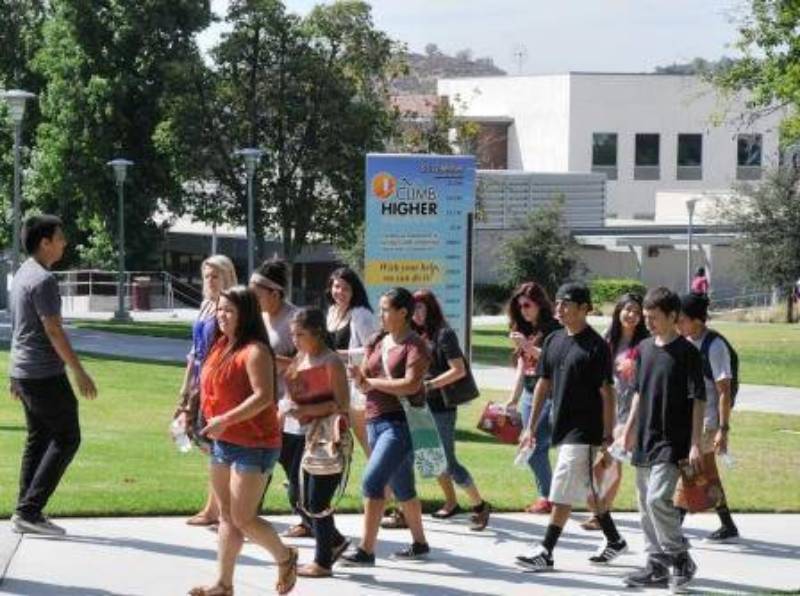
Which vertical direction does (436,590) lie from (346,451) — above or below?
below

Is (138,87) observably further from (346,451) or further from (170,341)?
(346,451)

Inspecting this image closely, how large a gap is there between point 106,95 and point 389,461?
128 ft

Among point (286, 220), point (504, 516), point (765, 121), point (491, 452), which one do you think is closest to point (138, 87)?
point (286, 220)

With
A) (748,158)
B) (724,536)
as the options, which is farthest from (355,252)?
(748,158)

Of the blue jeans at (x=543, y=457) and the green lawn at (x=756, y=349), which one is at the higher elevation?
the blue jeans at (x=543, y=457)

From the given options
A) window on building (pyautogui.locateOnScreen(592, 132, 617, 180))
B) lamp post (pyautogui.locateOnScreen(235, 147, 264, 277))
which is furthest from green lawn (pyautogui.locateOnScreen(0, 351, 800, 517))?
window on building (pyautogui.locateOnScreen(592, 132, 617, 180))

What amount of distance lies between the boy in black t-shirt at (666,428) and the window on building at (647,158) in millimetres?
79032

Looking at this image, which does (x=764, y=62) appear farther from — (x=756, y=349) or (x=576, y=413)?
Answer: (x=576, y=413)

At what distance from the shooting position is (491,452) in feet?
51.6

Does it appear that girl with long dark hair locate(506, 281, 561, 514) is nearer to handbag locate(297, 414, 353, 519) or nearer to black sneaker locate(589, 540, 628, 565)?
black sneaker locate(589, 540, 628, 565)

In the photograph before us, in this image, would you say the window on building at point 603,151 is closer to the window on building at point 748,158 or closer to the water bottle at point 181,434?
the window on building at point 748,158

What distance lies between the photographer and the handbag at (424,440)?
9953 millimetres

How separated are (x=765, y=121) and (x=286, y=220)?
49957mm

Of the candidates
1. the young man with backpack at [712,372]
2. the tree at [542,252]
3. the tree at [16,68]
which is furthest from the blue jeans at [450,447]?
the tree at [16,68]
